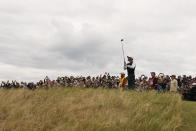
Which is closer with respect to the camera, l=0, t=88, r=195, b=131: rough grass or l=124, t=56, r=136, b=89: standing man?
l=0, t=88, r=195, b=131: rough grass

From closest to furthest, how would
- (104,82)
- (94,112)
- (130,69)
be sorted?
(94,112)
(130,69)
(104,82)

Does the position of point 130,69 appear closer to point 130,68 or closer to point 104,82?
point 130,68

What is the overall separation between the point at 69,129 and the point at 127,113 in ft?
7.44

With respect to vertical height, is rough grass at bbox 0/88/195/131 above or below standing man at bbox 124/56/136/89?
below

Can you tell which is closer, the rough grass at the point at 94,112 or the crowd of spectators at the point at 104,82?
the rough grass at the point at 94,112

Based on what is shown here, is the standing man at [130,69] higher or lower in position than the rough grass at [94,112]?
higher

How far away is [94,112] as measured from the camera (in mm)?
9641

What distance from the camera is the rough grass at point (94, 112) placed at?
8.47m

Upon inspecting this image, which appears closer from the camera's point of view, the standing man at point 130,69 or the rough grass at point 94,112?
the rough grass at point 94,112

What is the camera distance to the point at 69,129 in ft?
28.1

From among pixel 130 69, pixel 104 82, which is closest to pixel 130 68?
pixel 130 69

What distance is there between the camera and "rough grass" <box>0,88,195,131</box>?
8.47 m

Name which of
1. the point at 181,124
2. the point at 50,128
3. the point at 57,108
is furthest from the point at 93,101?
the point at 181,124

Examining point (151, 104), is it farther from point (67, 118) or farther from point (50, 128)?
point (50, 128)
